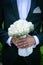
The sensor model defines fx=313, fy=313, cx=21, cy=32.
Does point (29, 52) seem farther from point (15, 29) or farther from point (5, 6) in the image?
point (5, 6)

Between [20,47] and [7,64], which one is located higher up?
[20,47]

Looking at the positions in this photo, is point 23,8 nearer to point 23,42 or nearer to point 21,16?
point 21,16

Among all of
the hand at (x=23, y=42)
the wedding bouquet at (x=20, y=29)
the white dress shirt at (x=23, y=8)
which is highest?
the white dress shirt at (x=23, y=8)

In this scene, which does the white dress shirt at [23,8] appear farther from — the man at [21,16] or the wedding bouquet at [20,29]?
the wedding bouquet at [20,29]

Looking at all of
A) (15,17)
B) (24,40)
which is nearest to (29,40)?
(24,40)

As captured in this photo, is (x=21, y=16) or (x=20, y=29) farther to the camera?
(x=21, y=16)

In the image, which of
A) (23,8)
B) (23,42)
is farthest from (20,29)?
(23,8)

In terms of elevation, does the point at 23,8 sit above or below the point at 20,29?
above

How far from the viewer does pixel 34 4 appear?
341 cm

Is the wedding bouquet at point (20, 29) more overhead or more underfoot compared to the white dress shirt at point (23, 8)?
more underfoot

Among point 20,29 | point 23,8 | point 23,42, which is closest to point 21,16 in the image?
point 23,8

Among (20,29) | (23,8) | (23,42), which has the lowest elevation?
(23,42)

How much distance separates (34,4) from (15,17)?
250 millimetres

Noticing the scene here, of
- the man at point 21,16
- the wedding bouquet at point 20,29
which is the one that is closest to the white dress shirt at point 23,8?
the man at point 21,16
